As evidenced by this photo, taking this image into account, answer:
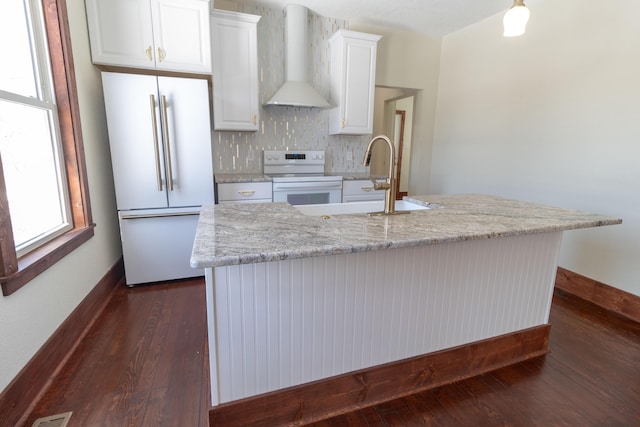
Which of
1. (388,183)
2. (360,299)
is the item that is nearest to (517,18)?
(388,183)

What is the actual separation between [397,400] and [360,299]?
1.90ft

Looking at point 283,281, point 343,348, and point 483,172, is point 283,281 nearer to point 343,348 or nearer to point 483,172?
point 343,348

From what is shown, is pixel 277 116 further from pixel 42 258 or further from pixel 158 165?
pixel 42 258

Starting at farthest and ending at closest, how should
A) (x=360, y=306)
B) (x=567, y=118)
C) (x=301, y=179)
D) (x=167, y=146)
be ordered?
(x=301, y=179), (x=567, y=118), (x=167, y=146), (x=360, y=306)

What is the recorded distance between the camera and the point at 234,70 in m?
3.02

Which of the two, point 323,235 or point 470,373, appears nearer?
point 323,235

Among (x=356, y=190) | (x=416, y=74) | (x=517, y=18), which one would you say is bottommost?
(x=356, y=190)

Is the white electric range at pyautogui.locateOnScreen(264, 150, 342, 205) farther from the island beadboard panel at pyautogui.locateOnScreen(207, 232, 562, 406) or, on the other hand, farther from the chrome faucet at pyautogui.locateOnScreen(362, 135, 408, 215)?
the island beadboard panel at pyautogui.locateOnScreen(207, 232, 562, 406)

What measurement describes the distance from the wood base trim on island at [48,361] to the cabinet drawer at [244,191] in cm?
115

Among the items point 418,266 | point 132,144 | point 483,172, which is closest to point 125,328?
point 132,144

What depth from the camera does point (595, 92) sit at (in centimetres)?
247

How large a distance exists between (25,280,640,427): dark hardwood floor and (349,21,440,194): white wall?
104 inches

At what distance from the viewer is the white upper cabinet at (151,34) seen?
235 cm

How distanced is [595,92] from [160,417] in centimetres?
357
